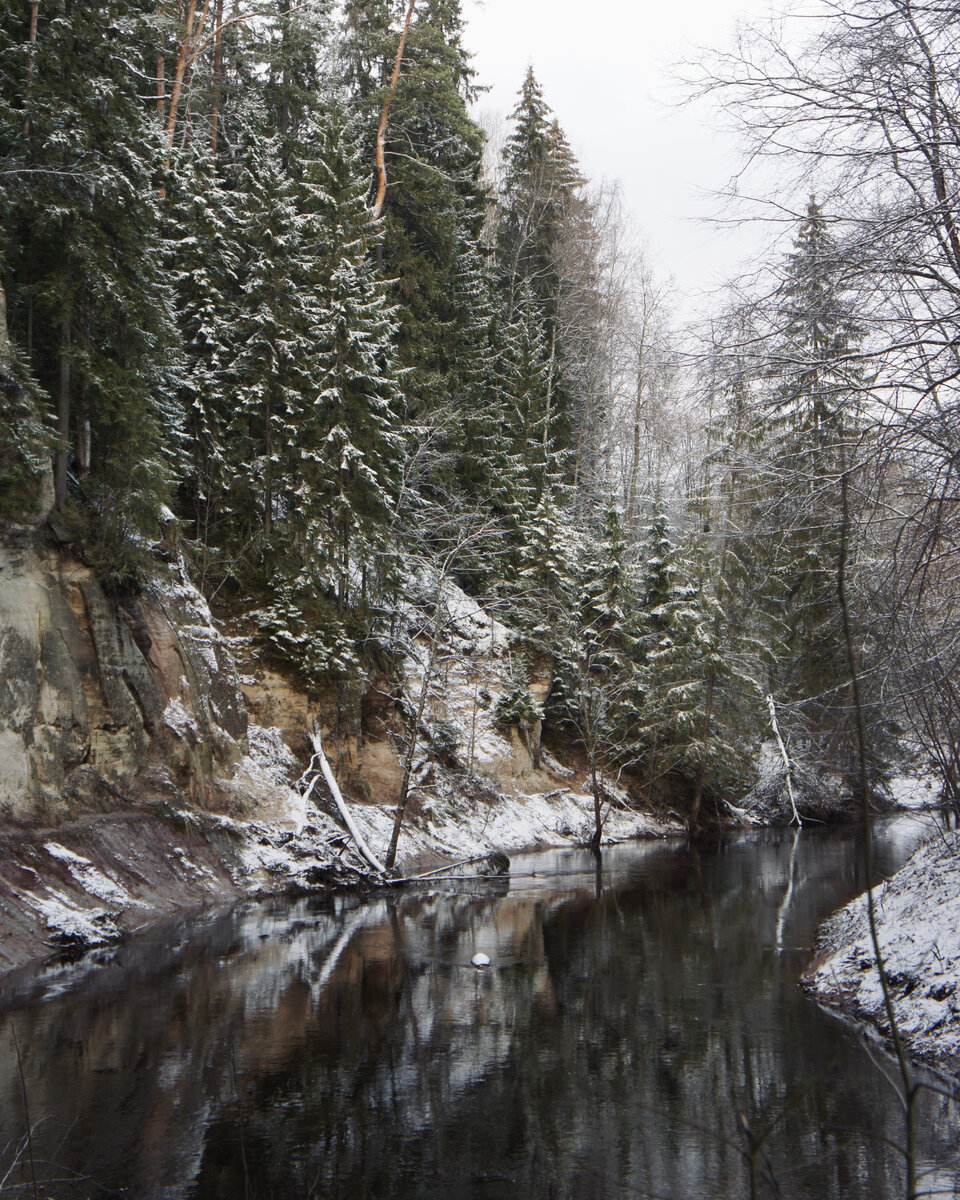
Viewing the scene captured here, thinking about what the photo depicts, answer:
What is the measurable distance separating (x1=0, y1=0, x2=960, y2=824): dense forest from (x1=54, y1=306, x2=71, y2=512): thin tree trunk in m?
0.07

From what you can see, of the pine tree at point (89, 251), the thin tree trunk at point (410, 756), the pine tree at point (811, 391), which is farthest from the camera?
the thin tree trunk at point (410, 756)

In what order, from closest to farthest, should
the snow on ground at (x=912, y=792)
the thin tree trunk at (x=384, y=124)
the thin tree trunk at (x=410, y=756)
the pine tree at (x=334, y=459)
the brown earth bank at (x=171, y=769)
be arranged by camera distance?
the brown earth bank at (x=171, y=769), the thin tree trunk at (x=410, y=756), the pine tree at (x=334, y=459), the thin tree trunk at (x=384, y=124), the snow on ground at (x=912, y=792)

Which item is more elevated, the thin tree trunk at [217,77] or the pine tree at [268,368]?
the thin tree trunk at [217,77]

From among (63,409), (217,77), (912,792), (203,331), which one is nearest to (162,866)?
(63,409)

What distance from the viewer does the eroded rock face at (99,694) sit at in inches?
629

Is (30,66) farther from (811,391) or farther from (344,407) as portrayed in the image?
(811,391)

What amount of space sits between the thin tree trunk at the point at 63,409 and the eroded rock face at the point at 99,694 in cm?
132

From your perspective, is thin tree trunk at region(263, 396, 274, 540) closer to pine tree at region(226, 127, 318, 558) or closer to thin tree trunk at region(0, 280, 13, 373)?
pine tree at region(226, 127, 318, 558)

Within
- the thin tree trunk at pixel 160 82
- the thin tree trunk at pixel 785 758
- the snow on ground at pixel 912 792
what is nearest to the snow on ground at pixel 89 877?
the thin tree trunk at pixel 160 82

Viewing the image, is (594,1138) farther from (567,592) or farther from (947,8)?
(567,592)

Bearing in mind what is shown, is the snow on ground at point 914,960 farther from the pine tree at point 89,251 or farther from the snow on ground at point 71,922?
the pine tree at point 89,251

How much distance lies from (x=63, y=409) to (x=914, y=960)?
15.3 metres

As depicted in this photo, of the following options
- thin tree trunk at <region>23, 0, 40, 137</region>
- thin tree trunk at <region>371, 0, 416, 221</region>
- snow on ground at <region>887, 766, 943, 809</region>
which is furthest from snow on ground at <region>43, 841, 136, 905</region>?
snow on ground at <region>887, 766, 943, 809</region>

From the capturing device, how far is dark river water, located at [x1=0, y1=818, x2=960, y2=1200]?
7715mm
